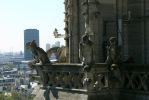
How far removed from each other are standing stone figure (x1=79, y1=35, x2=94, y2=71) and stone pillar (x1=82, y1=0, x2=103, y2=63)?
4.06 ft

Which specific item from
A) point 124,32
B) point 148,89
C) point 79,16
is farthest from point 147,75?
point 79,16

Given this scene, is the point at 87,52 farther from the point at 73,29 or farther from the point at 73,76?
the point at 73,29

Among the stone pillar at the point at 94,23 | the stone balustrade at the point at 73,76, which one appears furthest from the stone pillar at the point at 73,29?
the stone pillar at the point at 94,23

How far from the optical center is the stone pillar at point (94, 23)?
17.8 meters

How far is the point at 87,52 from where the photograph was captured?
53.8ft

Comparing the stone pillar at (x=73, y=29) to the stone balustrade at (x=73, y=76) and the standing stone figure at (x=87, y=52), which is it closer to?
the stone balustrade at (x=73, y=76)

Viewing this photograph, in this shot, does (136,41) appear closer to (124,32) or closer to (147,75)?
(124,32)

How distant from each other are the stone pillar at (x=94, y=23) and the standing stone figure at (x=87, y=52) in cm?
124

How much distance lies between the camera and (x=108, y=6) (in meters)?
18.7

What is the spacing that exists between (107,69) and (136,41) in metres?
2.10

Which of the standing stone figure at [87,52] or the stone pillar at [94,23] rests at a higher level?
the stone pillar at [94,23]

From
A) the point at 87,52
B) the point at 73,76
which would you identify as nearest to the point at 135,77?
the point at 87,52

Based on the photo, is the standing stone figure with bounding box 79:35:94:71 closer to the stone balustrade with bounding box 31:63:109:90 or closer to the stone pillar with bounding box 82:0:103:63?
the stone balustrade with bounding box 31:63:109:90

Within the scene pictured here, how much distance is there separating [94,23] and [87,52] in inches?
76.5
